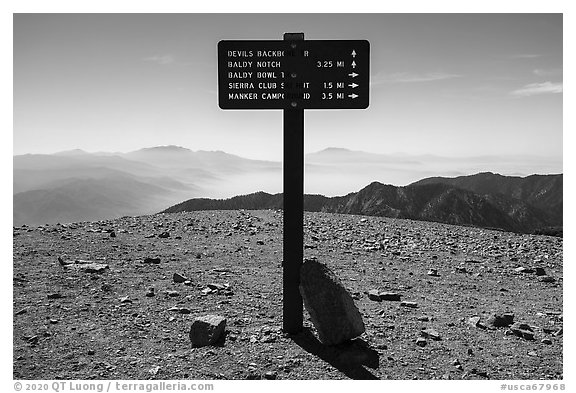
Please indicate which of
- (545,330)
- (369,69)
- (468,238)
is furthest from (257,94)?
(468,238)

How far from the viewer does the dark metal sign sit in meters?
6.70

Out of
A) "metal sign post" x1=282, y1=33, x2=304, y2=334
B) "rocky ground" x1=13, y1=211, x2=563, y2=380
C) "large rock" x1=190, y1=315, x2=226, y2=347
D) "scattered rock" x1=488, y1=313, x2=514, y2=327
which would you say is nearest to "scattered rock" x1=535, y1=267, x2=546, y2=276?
"rocky ground" x1=13, y1=211, x2=563, y2=380

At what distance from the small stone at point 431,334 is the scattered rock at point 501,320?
1264 millimetres

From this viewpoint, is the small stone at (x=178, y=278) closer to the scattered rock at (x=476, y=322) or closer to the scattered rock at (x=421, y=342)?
the scattered rock at (x=421, y=342)

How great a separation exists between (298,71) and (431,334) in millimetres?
4489

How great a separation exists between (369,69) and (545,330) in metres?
5.27

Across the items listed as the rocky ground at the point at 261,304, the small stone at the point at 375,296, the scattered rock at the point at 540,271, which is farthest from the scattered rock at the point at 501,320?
the scattered rock at the point at 540,271

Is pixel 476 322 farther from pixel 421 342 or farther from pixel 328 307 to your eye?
pixel 328 307

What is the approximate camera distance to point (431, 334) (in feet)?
23.9

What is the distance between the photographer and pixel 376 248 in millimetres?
13742

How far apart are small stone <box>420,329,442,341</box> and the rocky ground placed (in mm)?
20

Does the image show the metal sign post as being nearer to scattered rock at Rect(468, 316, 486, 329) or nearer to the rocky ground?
the rocky ground

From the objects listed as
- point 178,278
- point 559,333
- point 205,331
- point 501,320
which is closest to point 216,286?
point 178,278

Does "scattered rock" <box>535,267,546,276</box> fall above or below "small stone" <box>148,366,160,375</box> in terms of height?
above
